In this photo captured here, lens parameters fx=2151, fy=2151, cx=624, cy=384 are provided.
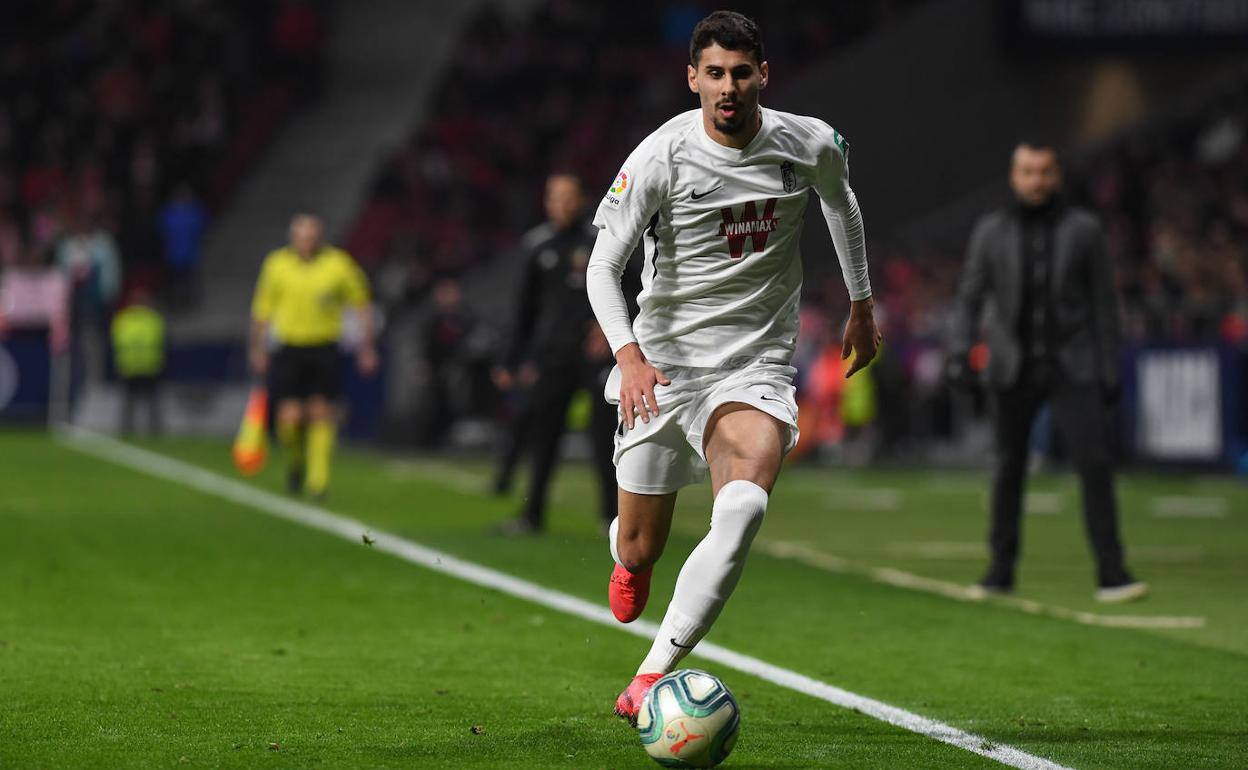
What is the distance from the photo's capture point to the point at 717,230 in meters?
6.69

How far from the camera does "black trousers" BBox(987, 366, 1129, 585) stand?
10789 mm

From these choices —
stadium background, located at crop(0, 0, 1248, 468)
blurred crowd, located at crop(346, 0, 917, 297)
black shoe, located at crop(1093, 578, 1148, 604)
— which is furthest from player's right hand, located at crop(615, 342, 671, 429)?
blurred crowd, located at crop(346, 0, 917, 297)

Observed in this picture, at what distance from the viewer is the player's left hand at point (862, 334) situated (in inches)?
275

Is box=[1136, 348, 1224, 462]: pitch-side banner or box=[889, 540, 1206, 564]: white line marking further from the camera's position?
box=[1136, 348, 1224, 462]: pitch-side banner

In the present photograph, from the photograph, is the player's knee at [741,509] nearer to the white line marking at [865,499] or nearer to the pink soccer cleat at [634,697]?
the pink soccer cleat at [634,697]

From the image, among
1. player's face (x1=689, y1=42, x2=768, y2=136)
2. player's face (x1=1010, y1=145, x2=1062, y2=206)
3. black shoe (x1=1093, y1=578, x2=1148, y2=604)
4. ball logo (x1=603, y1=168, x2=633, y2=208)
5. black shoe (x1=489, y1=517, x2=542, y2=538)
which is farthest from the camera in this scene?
black shoe (x1=489, y1=517, x2=542, y2=538)

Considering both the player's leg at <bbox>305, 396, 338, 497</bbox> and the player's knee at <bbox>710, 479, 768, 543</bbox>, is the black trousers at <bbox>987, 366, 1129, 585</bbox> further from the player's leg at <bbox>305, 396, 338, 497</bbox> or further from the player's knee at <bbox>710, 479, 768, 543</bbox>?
the player's leg at <bbox>305, 396, 338, 497</bbox>

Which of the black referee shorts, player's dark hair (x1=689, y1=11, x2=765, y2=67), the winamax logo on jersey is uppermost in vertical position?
player's dark hair (x1=689, y1=11, x2=765, y2=67)

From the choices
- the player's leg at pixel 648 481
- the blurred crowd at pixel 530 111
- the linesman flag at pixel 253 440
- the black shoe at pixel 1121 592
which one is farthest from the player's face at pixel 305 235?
the blurred crowd at pixel 530 111

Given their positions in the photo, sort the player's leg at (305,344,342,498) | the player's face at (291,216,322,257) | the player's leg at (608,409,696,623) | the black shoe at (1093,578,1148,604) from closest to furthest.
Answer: the player's leg at (608,409,696,623) → the black shoe at (1093,578,1148,604) → the player's face at (291,216,322,257) → the player's leg at (305,344,342,498)

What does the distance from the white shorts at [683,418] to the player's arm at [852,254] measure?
11.6 inches

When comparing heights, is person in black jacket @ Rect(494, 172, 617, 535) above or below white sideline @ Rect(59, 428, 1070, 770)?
above

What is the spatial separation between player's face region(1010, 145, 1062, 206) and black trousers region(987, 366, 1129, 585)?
2.87ft

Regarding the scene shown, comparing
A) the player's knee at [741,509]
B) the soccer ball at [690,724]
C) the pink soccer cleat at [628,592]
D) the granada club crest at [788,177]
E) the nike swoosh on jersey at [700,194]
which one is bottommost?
the soccer ball at [690,724]
